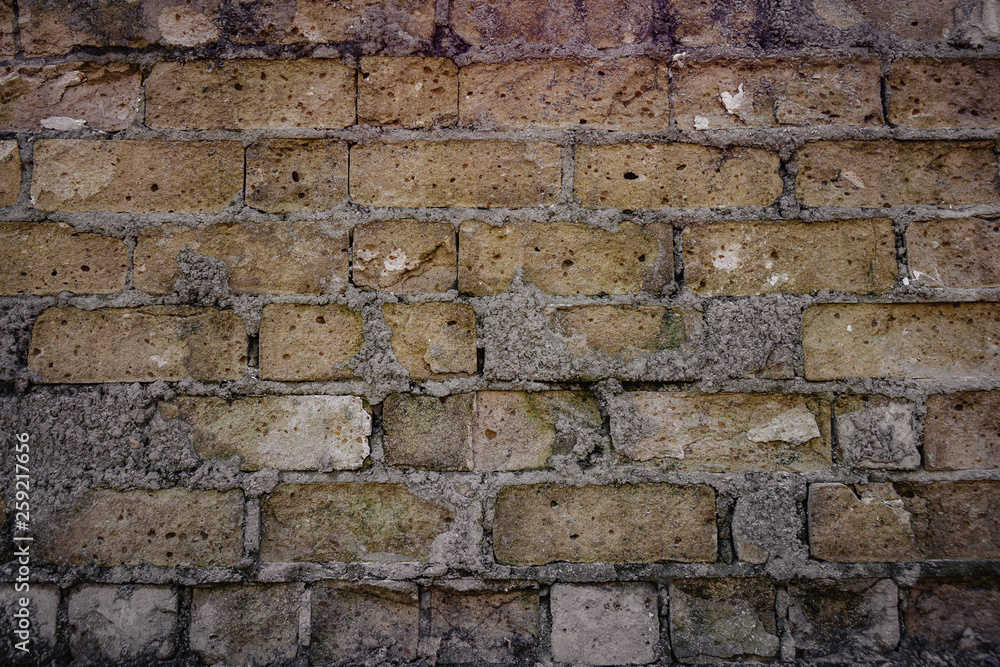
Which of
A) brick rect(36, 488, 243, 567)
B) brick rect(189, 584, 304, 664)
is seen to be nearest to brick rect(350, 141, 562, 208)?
brick rect(36, 488, 243, 567)

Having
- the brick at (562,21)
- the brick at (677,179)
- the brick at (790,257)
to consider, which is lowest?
the brick at (790,257)

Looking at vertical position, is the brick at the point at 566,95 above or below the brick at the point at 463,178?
above

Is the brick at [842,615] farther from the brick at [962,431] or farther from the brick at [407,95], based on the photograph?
the brick at [407,95]

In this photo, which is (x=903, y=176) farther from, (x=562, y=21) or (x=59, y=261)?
(x=59, y=261)

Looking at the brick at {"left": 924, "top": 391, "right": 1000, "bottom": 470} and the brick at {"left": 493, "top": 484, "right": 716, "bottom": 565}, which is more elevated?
the brick at {"left": 924, "top": 391, "right": 1000, "bottom": 470}

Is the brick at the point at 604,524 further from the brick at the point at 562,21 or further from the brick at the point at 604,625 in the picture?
the brick at the point at 562,21

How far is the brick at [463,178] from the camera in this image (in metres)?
1.12

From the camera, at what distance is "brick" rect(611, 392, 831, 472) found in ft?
3.55

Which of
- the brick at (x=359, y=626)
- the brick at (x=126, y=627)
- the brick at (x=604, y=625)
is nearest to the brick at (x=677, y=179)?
the brick at (x=604, y=625)

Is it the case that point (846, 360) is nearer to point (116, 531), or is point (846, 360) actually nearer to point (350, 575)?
point (350, 575)

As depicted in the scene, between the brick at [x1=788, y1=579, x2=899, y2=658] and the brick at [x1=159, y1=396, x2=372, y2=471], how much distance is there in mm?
837

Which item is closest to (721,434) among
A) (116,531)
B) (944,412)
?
(944,412)

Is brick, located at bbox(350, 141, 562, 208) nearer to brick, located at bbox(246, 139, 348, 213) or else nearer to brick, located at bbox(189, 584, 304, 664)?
brick, located at bbox(246, 139, 348, 213)

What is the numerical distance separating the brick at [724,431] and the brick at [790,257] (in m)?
0.21
